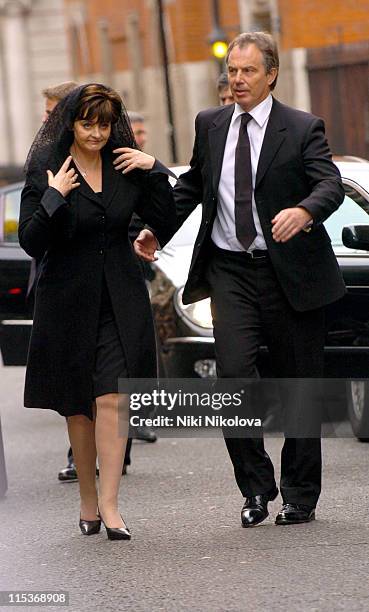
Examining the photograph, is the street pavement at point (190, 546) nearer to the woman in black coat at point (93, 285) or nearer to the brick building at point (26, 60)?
the woman in black coat at point (93, 285)

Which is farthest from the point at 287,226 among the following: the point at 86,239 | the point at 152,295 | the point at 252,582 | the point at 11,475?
the point at 152,295

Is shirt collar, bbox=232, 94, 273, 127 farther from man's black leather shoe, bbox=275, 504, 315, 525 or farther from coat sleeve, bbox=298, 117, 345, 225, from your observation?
man's black leather shoe, bbox=275, 504, 315, 525

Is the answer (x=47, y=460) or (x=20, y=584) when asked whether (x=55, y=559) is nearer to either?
(x=20, y=584)

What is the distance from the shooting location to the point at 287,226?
276 inches

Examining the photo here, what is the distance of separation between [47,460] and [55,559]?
3.38m

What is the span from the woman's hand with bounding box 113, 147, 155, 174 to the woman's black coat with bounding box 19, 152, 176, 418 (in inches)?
1.5

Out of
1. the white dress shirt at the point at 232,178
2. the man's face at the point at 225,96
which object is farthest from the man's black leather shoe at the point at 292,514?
the man's face at the point at 225,96

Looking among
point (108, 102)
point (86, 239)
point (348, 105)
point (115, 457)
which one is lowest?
point (348, 105)

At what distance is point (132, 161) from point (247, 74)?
577 millimetres

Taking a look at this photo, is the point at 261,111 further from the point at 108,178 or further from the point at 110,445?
the point at 110,445

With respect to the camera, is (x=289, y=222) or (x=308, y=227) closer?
(x=289, y=222)

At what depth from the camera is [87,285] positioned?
7387mm

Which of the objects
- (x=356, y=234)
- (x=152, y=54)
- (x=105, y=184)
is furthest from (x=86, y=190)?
(x=152, y=54)

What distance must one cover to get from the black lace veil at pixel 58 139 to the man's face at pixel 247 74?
1.52ft
